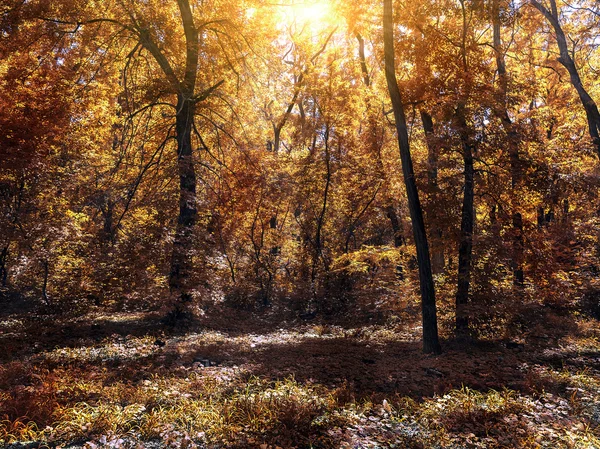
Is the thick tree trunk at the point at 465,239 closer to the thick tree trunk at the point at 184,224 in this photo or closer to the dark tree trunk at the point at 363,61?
the thick tree trunk at the point at 184,224

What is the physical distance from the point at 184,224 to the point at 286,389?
678cm

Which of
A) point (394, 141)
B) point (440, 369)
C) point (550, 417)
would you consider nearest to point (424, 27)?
point (394, 141)

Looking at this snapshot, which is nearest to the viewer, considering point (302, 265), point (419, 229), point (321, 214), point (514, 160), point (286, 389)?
point (286, 389)

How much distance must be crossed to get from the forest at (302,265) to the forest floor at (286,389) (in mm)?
49

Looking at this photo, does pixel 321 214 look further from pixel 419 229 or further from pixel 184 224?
pixel 419 229

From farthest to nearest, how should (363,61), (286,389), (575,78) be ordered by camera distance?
1. (363,61)
2. (575,78)
3. (286,389)

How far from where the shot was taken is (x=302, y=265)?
58.3 feet

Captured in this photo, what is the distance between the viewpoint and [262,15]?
13430 millimetres

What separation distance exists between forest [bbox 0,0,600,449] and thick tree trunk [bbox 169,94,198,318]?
72 mm

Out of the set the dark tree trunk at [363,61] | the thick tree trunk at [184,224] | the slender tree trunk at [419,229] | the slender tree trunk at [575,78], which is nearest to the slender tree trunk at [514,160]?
the slender tree trunk at [419,229]

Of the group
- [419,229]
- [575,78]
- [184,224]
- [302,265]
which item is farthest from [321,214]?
[575,78]

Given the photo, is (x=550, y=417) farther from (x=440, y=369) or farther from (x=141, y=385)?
(x=141, y=385)

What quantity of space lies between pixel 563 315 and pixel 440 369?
7.71 meters

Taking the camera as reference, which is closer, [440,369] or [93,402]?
[93,402]
